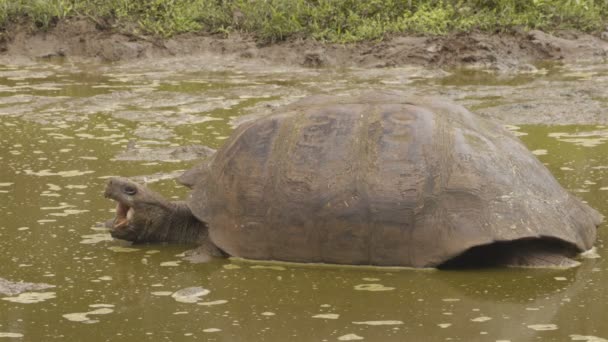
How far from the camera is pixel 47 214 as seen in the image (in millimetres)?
5906

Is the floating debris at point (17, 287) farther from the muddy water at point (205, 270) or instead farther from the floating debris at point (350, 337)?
the floating debris at point (350, 337)

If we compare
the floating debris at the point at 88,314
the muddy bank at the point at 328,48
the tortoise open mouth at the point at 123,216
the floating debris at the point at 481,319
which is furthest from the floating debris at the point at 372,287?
the muddy bank at the point at 328,48

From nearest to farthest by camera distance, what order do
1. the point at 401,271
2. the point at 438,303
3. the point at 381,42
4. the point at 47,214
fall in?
the point at 438,303 → the point at 401,271 → the point at 47,214 → the point at 381,42

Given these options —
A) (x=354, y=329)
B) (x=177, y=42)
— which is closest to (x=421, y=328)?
(x=354, y=329)

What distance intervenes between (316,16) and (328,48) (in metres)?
0.59

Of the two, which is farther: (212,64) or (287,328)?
(212,64)

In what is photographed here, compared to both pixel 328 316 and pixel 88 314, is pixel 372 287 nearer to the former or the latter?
pixel 328 316

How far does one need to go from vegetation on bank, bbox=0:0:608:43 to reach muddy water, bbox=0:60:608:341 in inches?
81.8

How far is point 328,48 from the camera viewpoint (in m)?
11.3

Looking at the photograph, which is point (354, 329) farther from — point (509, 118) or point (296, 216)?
point (509, 118)

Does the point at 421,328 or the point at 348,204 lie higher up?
the point at 348,204

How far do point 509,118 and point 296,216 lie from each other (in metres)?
3.79

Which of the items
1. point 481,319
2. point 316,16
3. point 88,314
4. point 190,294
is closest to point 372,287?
point 481,319

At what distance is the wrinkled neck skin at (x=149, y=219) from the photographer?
5348mm
